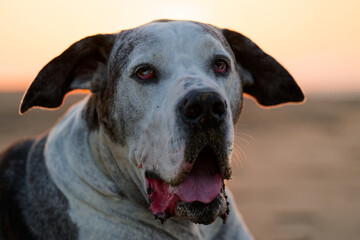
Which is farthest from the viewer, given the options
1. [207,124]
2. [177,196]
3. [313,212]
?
[313,212]

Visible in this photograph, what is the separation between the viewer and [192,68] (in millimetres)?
3627

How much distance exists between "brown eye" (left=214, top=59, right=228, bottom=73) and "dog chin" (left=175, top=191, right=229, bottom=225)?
0.74m

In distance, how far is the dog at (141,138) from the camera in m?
3.40

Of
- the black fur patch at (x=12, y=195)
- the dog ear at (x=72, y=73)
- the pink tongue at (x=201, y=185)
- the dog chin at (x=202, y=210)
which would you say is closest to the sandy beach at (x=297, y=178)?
the pink tongue at (x=201, y=185)

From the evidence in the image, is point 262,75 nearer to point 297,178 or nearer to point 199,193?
point 199,193

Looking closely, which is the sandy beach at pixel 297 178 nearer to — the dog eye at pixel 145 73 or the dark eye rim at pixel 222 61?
the dark eye rim at pixel 222 61

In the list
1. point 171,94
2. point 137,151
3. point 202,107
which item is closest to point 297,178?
point 137,151

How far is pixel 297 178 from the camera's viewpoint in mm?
10414

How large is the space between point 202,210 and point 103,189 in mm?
734

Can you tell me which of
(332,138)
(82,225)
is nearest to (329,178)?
(332,138)

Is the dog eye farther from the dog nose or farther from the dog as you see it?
the dog nose

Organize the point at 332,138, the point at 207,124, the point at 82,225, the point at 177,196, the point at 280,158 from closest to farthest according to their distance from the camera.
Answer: the point at 207,124 → the point at 177,196 → the point at 82,225 → the point at 280,158 → the point at 332,138

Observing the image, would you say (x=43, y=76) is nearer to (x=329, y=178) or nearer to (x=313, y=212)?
(x=313, y=212)

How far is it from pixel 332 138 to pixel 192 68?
13.1 m
